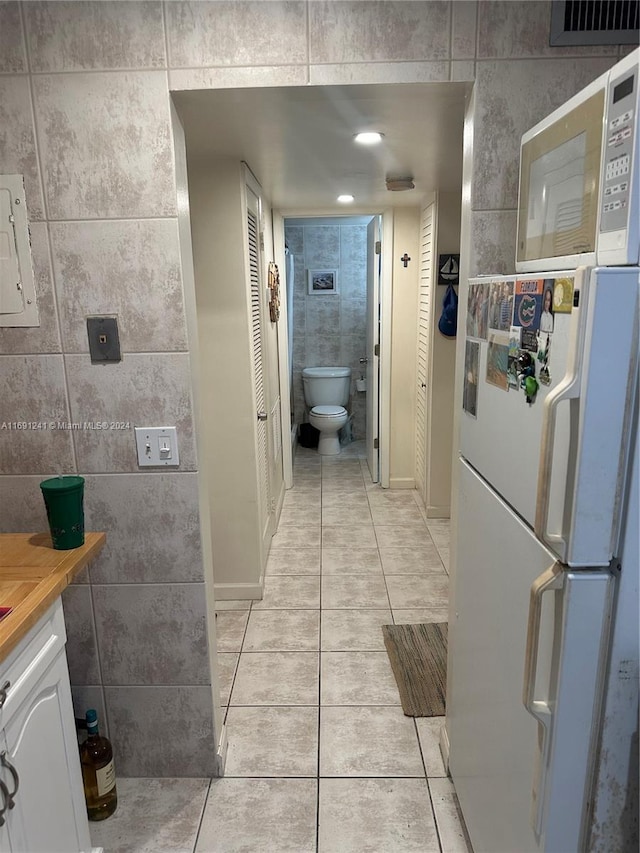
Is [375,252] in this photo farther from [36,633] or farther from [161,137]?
[36,633]

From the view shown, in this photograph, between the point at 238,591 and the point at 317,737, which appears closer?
the point at 317,737

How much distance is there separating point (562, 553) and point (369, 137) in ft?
5.38

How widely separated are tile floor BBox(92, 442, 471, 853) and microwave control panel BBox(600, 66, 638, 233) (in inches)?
66.9

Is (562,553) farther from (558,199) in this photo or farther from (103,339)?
(103,339)

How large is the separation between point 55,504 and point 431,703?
160 cm

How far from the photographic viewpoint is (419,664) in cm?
236

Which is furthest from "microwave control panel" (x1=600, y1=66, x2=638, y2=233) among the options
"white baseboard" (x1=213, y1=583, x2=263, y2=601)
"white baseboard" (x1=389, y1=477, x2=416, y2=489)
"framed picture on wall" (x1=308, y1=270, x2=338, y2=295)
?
"framed picture on wall" (x1=308, y1=270, x2=338, y2=295)

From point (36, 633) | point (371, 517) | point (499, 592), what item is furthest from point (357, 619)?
point (36, 633)

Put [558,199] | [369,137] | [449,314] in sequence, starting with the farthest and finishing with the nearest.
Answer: [449,314] → [369,137] → [558,199]

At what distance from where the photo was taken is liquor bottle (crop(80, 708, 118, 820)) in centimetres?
168

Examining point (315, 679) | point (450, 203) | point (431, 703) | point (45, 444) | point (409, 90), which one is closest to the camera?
point (409, 90)

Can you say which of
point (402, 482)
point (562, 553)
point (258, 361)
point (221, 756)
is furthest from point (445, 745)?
point (402, 482)

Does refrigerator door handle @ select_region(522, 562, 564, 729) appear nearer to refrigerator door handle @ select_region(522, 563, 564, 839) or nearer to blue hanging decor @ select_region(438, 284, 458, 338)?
refrigerator door handle @ select_region(522, 563, 564, 839)

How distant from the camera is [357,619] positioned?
8.89 feet
